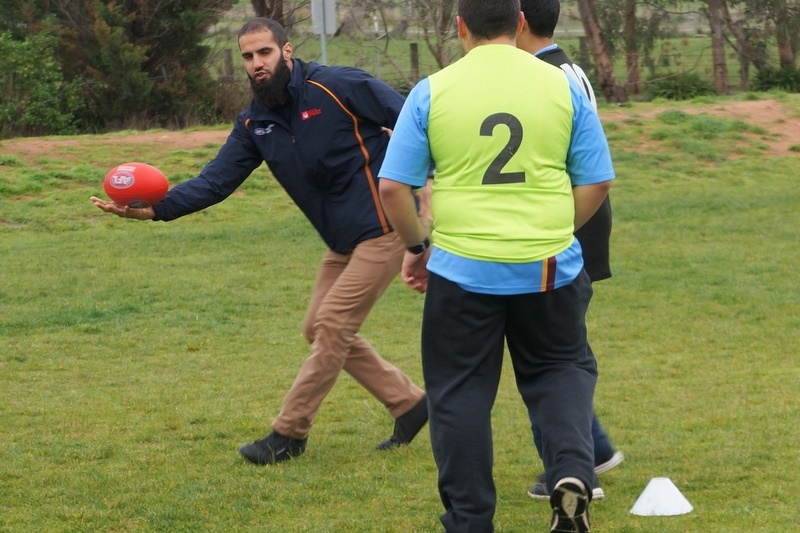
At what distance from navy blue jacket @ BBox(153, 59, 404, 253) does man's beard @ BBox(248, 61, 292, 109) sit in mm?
37

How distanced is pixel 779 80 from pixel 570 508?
27.8 metres

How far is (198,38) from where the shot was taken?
24094 mm

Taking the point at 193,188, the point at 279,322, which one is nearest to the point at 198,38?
the point at 279,322

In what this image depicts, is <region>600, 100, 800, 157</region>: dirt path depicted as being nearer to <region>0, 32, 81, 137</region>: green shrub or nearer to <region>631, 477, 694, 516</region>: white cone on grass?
<region>0, 32, 81, 137</region>: green shrub

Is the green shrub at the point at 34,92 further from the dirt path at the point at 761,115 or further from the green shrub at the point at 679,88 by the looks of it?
the green shrub at the point at 679,88

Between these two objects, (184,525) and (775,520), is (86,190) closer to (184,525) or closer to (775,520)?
(184,525)

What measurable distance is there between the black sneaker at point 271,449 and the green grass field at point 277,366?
100 mm

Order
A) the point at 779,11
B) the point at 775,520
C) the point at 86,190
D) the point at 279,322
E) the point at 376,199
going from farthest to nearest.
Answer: the point at 779,11, the point at 86,190, the point at 279,322, the point at 376,199, the point at 775,520

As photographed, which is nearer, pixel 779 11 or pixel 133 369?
pixel 133 369

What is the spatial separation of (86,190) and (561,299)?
12.8 m

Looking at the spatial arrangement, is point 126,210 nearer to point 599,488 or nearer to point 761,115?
point 599,488

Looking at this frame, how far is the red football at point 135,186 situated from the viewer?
5637mm

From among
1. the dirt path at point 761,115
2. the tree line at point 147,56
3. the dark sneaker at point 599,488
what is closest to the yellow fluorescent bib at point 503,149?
the dark sneaker at point 599,488

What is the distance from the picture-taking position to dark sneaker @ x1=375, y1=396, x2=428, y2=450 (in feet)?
19.9
